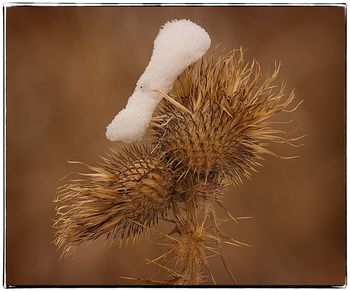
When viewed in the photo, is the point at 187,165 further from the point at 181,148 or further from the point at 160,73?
the point at 160,73

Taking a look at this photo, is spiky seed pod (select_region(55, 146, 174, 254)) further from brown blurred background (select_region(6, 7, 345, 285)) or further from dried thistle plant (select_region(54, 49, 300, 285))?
brown blurred background (select_region(6, 7, 345, 285))

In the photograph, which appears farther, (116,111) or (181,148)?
(116,111)

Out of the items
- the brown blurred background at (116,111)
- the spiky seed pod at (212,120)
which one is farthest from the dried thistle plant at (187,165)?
the brown blurred background at (116,111)

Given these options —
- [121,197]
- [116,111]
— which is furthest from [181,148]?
[116,111]

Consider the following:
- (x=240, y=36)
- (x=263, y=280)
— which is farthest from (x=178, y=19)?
(x=263, y=280)

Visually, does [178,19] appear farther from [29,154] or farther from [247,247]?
[247,247]
